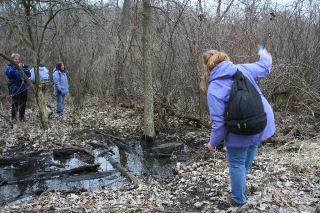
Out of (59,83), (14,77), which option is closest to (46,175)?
(14,77)

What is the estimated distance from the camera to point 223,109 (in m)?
2.92

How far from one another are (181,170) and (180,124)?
3.53 meters

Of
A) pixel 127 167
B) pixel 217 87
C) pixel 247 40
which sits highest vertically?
pixel 247 40

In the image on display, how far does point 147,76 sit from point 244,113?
210 inches

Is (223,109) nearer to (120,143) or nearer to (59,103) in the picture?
(120,143)

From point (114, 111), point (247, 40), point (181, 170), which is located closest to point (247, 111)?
point (181, 170)

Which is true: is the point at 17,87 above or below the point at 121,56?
below

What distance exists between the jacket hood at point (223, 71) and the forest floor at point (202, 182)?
1539mm

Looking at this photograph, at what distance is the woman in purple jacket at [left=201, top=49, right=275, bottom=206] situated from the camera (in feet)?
9.65

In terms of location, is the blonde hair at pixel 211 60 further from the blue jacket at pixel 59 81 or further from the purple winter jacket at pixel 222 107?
the blue jacket at pixel 59 81


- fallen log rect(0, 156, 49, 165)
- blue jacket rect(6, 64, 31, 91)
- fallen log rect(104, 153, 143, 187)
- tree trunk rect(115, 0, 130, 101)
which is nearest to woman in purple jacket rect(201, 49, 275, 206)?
fallen log rect(104, 153, 143, 187)

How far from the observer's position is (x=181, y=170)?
230 inches

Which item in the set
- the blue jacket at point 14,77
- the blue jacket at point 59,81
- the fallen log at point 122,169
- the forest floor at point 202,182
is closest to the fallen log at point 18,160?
the forest floor at point 202,182

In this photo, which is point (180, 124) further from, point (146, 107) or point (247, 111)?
point (247, 111)
